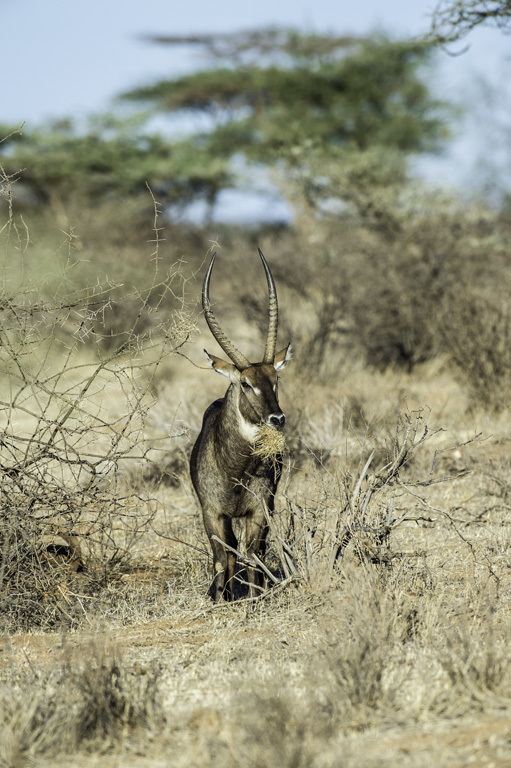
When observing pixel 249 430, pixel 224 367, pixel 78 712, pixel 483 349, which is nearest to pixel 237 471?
pixel 249 430

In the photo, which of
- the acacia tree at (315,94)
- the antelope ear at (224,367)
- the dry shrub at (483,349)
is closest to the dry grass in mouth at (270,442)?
the antelope ear at (224,367)

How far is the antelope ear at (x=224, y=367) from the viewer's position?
5.86m

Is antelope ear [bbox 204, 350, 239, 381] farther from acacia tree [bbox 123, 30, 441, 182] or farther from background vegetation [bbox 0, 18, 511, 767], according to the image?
acacia tree [bbox 123, 30, 441, 182]

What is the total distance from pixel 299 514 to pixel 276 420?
659 millimetres

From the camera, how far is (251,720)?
3523mm

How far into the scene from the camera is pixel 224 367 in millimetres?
5906

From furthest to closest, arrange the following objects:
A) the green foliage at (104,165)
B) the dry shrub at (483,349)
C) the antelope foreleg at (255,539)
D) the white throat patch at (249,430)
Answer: the green foliage at (104,165) < the dry shrub at (483,349) < the antelope foreleg at (255,539) < the white throat patch at (249,430)

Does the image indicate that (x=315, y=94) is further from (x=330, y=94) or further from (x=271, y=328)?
(x=271, y=328)

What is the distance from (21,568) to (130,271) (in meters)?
12.3

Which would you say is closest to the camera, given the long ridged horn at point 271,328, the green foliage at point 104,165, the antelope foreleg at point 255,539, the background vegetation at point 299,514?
the background vegetation at point 299,514

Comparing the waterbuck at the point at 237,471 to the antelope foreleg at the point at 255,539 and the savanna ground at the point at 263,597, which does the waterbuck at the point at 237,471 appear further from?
the savanna ground at the point at 263,597

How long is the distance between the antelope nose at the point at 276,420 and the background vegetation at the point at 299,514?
0.40m

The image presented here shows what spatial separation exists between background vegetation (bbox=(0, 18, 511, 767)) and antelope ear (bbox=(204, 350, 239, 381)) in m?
0.22

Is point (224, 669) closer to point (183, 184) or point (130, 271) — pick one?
point (130, 271)
